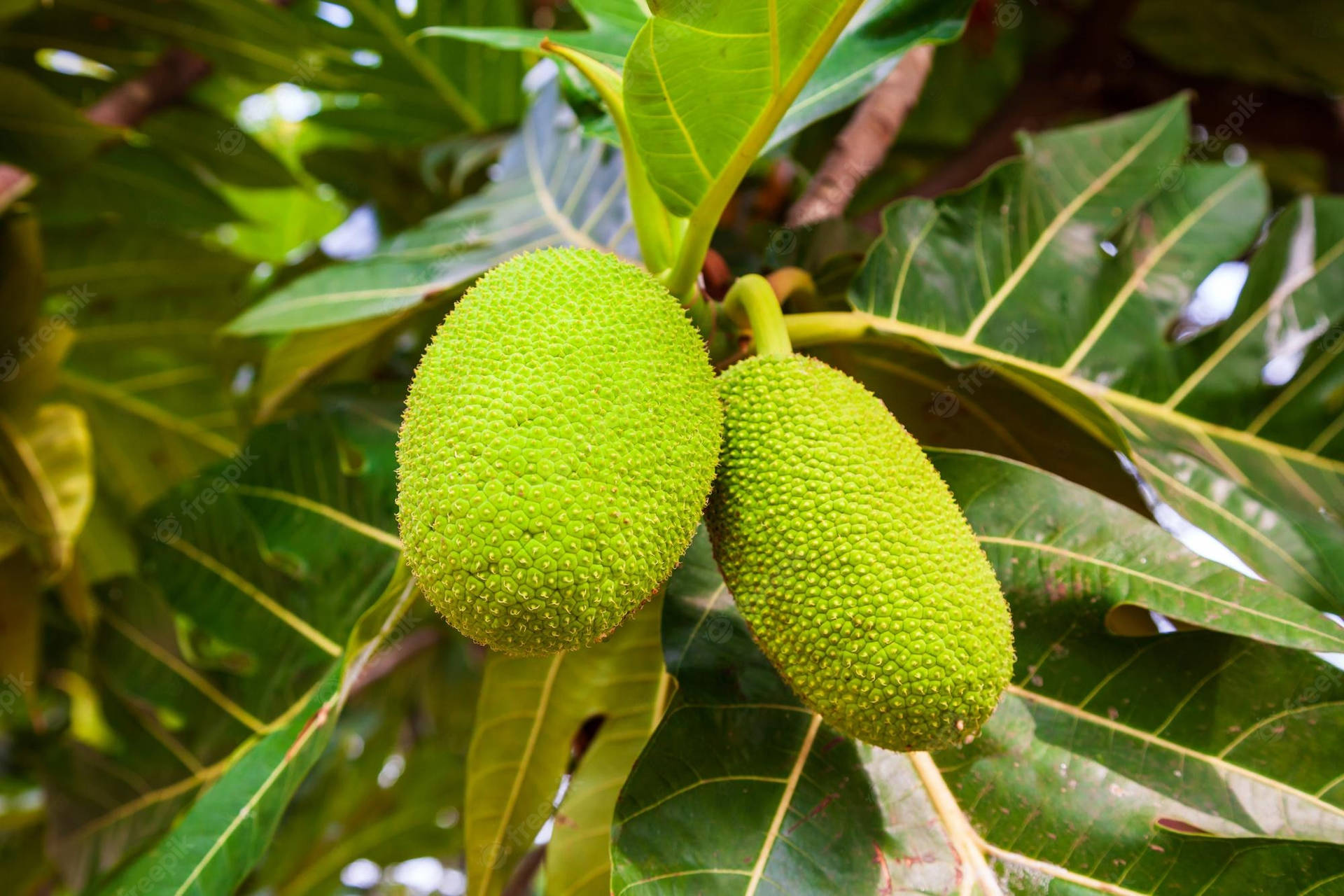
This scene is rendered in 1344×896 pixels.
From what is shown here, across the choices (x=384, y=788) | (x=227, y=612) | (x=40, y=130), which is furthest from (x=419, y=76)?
(x=384, y=788)

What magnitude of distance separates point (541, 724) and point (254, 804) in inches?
10.9

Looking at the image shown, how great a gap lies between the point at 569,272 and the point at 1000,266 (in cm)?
55

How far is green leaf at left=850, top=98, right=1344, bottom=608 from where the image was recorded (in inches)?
38.9

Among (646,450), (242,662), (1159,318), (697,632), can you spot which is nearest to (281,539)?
(242,662)

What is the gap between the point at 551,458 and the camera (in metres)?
0.58

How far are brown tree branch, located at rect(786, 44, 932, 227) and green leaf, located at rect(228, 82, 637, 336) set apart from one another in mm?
256

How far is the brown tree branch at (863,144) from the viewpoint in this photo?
49.3 inches

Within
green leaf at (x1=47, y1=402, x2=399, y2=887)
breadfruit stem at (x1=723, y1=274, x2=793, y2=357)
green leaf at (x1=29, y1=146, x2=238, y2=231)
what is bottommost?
green leaf at (x1=47, y1=402, x2=399, y2=887)

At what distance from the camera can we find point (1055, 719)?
2.64 feet
